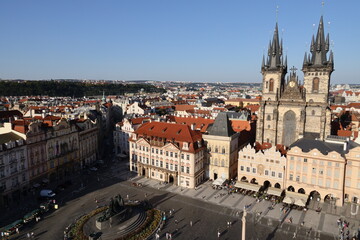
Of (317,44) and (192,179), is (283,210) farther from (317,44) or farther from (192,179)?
(317,44)

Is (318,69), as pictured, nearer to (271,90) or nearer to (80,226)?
(271,90)

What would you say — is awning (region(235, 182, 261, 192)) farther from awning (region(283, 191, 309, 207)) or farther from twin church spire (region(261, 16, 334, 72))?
twin church spire (region(261, 16, 334, 72))

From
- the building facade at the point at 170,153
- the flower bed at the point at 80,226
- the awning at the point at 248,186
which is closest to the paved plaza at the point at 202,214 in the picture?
the flower bed at the point at 80,226

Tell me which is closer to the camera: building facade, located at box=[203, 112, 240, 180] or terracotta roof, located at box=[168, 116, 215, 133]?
building facade, located at box=[203, 112, 240, 180]

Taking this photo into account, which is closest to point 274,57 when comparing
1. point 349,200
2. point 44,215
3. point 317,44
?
point 317,44

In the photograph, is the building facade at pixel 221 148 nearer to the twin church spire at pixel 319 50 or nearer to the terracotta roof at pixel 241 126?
the terracotta roof at pixel 241 126

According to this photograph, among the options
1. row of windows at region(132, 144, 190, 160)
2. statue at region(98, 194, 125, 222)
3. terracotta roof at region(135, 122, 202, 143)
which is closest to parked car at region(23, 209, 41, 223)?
statue at region(98, 194, 125, 222)
